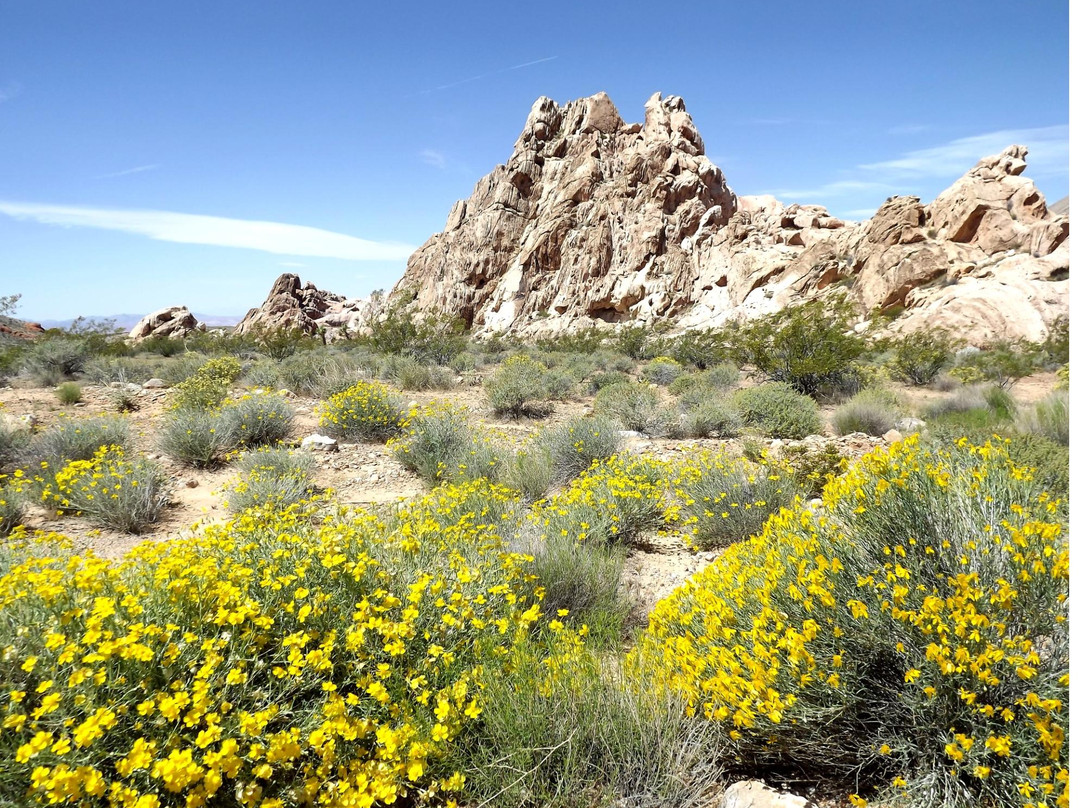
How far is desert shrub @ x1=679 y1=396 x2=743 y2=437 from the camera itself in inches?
354

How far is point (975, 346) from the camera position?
23.8m

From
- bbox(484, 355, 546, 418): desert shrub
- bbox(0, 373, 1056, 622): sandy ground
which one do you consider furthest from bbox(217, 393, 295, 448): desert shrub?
bbox(484, 355, 546, 418): desert shrub

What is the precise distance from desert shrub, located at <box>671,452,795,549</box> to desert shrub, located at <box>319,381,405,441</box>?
16.2 feet

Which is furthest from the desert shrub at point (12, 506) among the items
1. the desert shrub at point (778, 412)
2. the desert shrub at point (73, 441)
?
the desert shrub at point (778, 412)

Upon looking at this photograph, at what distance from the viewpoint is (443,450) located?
23.7 ft

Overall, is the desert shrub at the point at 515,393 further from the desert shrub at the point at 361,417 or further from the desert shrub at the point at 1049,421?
the desert shrub at the point at 1049,421

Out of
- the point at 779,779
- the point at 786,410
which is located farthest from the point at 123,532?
the point at 786,410

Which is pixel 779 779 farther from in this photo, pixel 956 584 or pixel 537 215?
pixel 537 215

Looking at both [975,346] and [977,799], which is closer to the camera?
[977,799]

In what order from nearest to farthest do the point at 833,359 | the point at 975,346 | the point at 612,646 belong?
the point at 612,646 < the point at 833,359 < the point at 975,346

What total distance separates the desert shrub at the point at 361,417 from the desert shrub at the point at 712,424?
480 cm

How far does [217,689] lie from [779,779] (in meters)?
2.30

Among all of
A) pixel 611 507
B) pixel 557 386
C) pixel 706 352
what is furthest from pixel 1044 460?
pixel 706 352

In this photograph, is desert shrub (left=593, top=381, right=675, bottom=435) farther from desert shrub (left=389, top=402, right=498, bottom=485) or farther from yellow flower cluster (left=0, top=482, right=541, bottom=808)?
yellow flower cluster (left=0, top=482, right=541, bottom=808)
